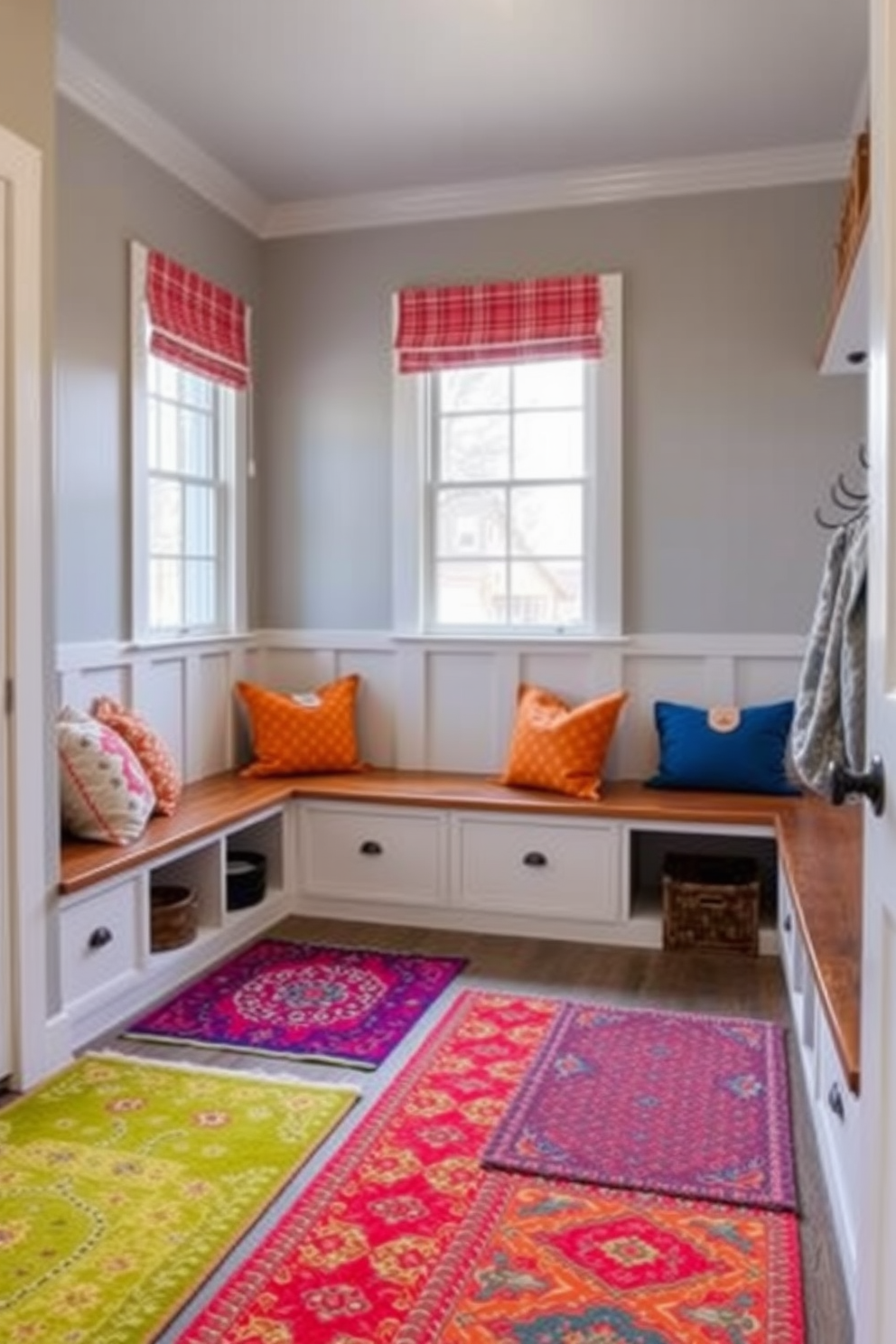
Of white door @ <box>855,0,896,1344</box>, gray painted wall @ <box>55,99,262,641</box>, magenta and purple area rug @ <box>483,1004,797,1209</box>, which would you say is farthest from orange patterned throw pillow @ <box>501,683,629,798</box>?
white door @ <box>855,0,896,1344</box>

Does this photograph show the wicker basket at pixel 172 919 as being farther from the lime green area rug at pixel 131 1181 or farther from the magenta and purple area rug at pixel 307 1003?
the lime green area rug at pixel 131 1181

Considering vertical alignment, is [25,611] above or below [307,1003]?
above

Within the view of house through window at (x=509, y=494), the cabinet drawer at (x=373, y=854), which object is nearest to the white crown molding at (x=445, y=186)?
the view of house through window at (x=509, y=494)

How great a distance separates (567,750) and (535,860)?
0.41 m

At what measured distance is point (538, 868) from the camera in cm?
383

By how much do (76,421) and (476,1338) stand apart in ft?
9.04

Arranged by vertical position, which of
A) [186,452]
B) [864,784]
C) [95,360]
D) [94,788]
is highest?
[95,360]

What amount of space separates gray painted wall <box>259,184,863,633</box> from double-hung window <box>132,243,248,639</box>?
414 millimetres

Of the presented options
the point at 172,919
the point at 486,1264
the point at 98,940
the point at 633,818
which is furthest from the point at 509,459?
the point at 486,1264

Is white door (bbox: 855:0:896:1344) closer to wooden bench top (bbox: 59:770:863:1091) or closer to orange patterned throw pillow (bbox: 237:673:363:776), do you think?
wooden bench top (bbox: 59:770:863:1091)

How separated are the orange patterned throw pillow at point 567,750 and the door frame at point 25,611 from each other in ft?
6.05

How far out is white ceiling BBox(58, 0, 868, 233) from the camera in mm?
3059

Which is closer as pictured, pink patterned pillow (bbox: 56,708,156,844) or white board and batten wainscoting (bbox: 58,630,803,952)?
pink patterned pillow (bbox: 56,708,156,844)

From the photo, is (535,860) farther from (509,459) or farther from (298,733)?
(509,459)
